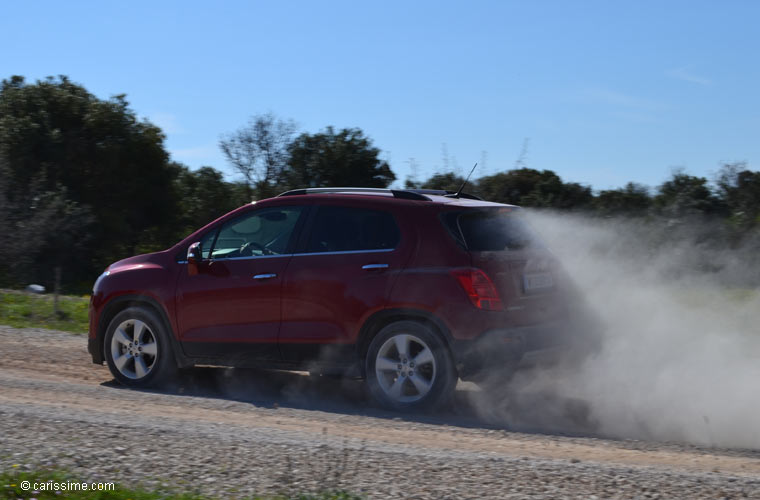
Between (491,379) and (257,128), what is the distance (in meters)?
24.4

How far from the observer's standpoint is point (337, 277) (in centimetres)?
721

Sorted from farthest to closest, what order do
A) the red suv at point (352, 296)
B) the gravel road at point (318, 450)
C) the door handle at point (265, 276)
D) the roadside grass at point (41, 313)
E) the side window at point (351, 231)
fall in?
the roadside grass at point (41, 313)
the door handle at point (265, 276)
the side window at point (351, 231)
the red suv at point (352, 296)
the gravel road at point (318, 450)

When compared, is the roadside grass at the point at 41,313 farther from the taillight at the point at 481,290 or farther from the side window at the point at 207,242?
the taillight at the point at 481,290

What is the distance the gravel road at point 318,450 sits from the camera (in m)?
4.84

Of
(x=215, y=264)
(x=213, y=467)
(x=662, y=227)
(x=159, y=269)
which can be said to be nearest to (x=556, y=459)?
(x=213, y=467)

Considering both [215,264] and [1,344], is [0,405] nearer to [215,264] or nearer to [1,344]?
[215,264]

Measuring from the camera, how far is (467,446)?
597 cm

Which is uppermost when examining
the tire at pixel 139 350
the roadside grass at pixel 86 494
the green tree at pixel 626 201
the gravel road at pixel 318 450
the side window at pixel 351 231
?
the green tree at pixel 626 201

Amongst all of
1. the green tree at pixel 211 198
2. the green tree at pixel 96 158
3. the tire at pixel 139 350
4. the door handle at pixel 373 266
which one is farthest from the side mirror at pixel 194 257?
the green tree at pixel 96 158

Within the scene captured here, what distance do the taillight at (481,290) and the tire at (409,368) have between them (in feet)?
1.51

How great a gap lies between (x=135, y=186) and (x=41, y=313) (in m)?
25.0

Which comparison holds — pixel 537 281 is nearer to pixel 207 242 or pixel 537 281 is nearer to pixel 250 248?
pixel 250 248

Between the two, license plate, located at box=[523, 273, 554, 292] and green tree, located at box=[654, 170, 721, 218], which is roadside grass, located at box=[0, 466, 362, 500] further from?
green tree, located at box=[654, 170, 721, 218]

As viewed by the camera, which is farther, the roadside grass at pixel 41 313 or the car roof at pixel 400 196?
the roadside grass at pixel 41 313
